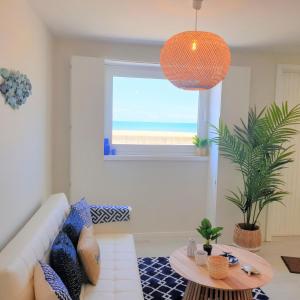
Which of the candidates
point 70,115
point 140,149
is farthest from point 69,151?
point 140,149

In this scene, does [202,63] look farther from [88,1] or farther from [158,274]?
[158,274]

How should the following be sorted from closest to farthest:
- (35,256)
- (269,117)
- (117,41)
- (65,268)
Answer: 1. (35,256)
2. (65,268)
3. (269,117)
4. (117,41)

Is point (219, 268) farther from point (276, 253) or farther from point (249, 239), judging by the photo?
point (276, 253)

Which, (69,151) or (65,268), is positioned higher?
(69,151)

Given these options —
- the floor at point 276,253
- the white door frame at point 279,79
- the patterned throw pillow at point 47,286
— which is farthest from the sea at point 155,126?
the patterned throw pillow at point 47,286

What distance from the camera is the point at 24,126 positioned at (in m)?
2.34

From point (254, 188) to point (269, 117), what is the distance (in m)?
0.75

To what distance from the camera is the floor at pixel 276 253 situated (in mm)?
2767

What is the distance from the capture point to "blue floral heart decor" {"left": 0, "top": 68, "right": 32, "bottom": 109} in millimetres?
1866

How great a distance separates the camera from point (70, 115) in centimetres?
348

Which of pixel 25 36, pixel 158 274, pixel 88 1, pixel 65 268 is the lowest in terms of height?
pixel 158 274

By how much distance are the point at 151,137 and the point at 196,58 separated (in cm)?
215

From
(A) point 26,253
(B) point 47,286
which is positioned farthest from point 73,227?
(B) point 47,286

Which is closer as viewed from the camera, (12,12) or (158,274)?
(12,12)
